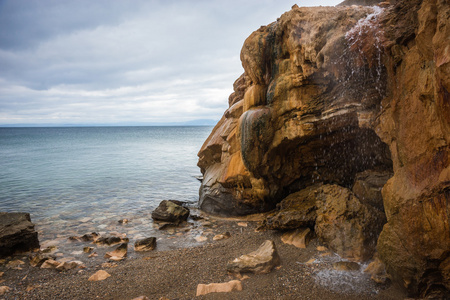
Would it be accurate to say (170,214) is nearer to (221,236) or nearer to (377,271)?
(221,236)

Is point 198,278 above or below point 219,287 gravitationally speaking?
below

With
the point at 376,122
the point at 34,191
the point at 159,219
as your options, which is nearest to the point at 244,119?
the point at 376,122

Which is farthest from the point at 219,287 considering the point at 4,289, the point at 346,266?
the point at 4,289

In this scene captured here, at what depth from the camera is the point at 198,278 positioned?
18.4ft

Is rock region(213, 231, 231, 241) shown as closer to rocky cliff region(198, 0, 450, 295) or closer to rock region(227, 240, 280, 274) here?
rocky cliff region(198, 0, 450, 295)

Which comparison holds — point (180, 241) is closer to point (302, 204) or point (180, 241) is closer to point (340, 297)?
point (302, 204)

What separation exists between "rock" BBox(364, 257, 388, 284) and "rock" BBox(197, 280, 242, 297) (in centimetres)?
244

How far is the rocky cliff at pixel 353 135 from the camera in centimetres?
383

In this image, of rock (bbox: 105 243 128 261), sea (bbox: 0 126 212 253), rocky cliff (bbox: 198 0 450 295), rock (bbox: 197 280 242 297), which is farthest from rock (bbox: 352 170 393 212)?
sea (bbox: 0 126 212 253)

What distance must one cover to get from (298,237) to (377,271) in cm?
213

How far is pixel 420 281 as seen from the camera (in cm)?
399

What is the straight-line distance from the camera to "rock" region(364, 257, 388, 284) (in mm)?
4679

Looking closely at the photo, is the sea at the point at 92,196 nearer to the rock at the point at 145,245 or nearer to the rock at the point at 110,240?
the rock at the point at 110,240

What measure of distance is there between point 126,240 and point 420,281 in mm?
7868
